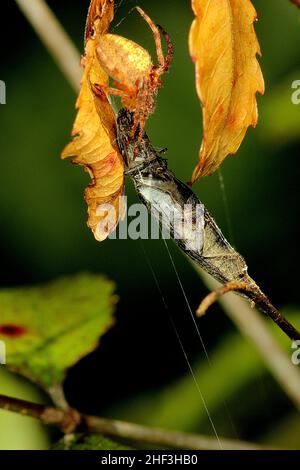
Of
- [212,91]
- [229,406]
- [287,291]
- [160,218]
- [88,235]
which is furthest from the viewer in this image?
[88,235]

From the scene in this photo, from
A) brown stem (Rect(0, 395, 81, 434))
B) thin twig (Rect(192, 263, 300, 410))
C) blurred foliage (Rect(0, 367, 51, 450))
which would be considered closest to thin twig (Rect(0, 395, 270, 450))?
brown stem (Rect(0, 395, 81, 434))

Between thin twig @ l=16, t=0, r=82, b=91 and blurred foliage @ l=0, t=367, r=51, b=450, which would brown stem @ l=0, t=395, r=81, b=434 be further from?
thin twig @ l=16, t=0, r=82, b=91

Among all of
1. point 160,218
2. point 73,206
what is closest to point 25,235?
point 73,206

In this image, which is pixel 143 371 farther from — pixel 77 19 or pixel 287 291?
pixel 77 19

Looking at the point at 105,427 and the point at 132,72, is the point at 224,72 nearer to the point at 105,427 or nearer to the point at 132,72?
the point at 132,72

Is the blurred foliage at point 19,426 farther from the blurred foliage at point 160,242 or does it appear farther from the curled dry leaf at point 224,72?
the curled dry leaf at point 224,72

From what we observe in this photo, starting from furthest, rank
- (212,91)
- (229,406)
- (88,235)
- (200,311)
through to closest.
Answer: (88,235) → (229,406) → (212,91) → (200,311)

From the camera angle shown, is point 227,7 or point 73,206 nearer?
point 227,7
